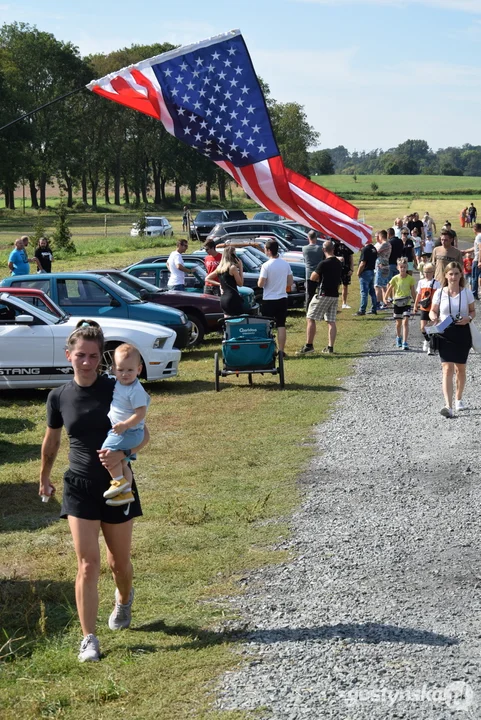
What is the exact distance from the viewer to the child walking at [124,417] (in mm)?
5625

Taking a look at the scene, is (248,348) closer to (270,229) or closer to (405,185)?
(270,229)

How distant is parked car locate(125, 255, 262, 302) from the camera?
21.3 m

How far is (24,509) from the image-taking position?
29.8ft

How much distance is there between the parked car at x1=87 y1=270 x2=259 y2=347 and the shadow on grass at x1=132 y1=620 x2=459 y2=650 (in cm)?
1296

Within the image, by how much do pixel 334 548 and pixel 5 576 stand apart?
2.37 m

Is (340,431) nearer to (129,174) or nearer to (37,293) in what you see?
(37,293)

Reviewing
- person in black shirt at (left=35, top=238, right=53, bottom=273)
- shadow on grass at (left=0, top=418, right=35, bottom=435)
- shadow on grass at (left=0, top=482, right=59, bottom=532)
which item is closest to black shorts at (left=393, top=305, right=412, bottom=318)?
shadow on grass at (left=0, top=418, right=35, bottom=435)

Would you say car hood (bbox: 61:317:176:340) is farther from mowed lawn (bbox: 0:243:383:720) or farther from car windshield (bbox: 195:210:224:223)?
car windshield (bbox: 195:210:224:223)

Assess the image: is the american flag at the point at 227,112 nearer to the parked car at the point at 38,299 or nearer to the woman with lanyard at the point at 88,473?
the parked car at the point at 38,299

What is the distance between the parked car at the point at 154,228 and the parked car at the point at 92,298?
38743 mm

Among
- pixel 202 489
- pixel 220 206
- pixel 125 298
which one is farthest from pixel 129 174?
pixel 202 489

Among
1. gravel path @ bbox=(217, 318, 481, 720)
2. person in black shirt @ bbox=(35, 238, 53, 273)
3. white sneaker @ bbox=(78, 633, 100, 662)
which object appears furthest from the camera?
person in black shirt @ bbox=(35, 238, 53, 273)

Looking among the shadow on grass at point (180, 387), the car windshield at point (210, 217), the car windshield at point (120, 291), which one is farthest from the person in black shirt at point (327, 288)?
the car windshield at point (210, 217)

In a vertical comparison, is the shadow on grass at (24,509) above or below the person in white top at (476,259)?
below
